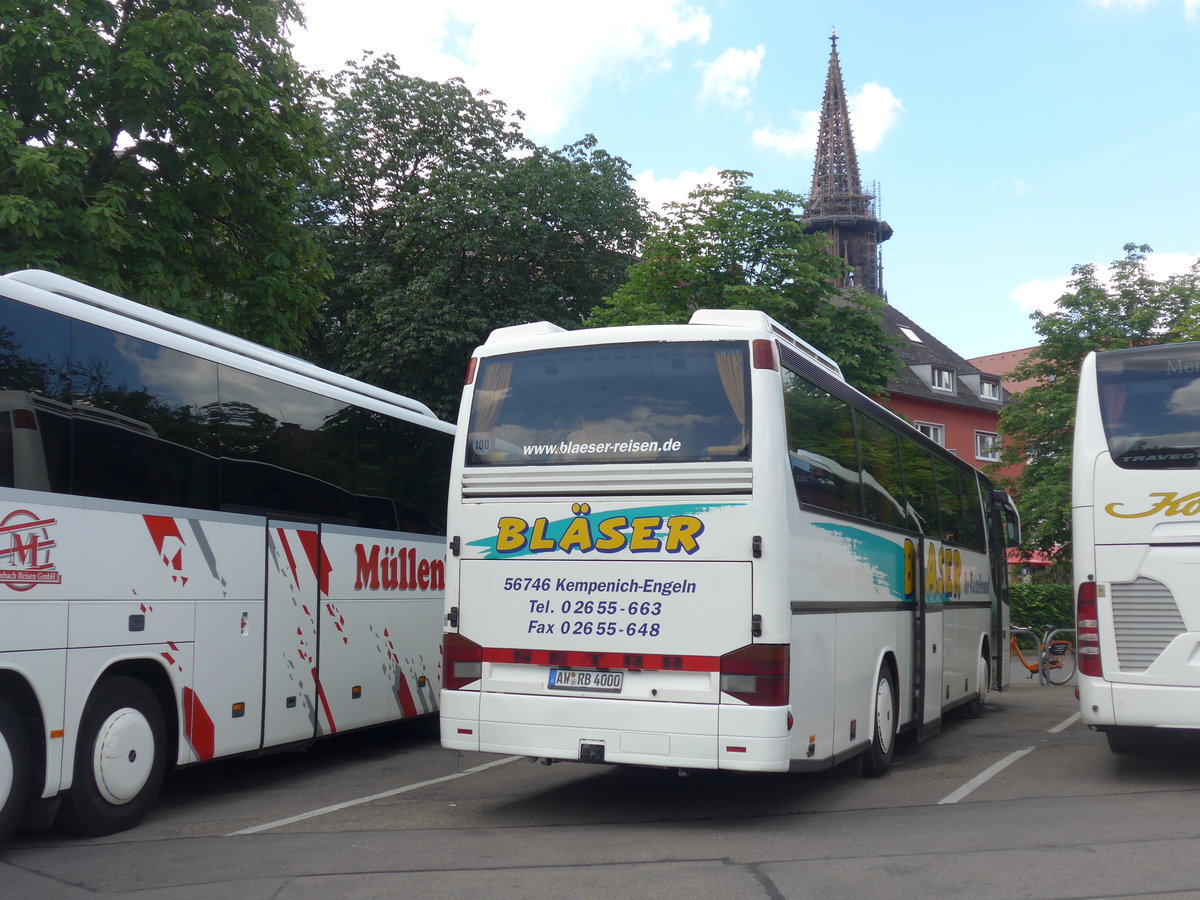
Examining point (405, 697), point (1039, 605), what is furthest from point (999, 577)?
point (1039, 605)

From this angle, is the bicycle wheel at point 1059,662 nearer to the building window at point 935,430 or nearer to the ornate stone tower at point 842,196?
the building window at point 935,430

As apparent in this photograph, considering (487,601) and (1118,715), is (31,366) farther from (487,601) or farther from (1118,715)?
(1118,715)

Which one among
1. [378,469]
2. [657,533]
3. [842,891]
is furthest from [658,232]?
[842,891]

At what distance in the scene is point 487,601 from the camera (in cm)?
874

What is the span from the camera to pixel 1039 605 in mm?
34844

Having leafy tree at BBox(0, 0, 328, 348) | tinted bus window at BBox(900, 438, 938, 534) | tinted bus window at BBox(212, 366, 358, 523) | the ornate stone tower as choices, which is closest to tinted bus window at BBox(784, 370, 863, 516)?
tinted bus window at BBox(900, 438, 938, 534)

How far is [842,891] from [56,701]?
4.67 meters

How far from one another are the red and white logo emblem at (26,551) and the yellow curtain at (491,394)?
9.58 feet

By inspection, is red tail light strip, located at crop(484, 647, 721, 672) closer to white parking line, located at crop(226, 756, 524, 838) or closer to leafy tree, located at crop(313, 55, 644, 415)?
white parking line, located at crop(226, 756, 524, 838)

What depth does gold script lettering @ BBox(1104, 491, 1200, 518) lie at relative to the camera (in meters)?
9.57

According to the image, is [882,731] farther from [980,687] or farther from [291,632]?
[980,687]

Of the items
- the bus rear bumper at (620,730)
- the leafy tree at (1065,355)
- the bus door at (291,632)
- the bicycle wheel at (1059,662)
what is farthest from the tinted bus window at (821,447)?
the leafy tree at (1065,355)

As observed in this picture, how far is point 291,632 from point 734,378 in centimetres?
442

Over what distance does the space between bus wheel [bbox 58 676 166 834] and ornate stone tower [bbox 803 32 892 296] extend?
313 ft
